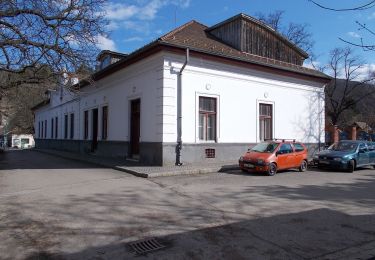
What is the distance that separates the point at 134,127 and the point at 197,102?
168 inches

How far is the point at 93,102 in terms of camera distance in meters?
27.1

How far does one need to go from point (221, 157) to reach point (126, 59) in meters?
7.13

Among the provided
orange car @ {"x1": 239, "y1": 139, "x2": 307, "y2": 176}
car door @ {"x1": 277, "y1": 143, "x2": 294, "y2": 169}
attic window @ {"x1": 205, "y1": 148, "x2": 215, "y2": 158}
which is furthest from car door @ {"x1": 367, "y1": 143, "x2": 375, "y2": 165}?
attic window @ {"x1": 205, "y1": 148, "x2": 215, "y2": 158}

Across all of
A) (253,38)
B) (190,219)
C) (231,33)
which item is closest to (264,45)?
(253,38)

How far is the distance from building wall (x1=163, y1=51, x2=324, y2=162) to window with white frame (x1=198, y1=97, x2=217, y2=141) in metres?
0.26

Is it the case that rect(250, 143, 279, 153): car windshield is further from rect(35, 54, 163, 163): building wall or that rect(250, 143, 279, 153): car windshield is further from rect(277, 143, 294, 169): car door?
rect(35, 54, 163, 163): building wall

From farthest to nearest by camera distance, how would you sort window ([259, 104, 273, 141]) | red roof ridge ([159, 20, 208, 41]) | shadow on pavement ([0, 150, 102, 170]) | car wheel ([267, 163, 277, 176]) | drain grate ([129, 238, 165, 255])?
window ([259, 104, 273, 141]) < shadow on pavement ([0, 150, 102, 170]) < red roof ridge ([159, 20, 208, 41]) < car wheel ([267, 163, 277, 176]) < drain grate ([129, 238, 165, 255])

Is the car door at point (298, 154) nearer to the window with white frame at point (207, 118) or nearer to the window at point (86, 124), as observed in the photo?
the window with white frame at point (207, 118)

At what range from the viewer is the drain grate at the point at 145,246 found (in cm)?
584

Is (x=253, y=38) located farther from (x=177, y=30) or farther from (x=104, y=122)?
(x=104, y=122)

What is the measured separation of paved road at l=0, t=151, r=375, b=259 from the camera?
589 cm

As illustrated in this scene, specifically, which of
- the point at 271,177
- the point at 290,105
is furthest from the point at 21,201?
the point at 290,105

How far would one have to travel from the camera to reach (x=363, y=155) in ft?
59.6

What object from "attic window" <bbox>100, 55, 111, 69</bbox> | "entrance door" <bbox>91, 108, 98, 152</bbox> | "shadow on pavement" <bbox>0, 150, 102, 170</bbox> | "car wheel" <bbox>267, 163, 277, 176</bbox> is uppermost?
"attic window" <bbox>100, 55, 111, 69</bbox>
